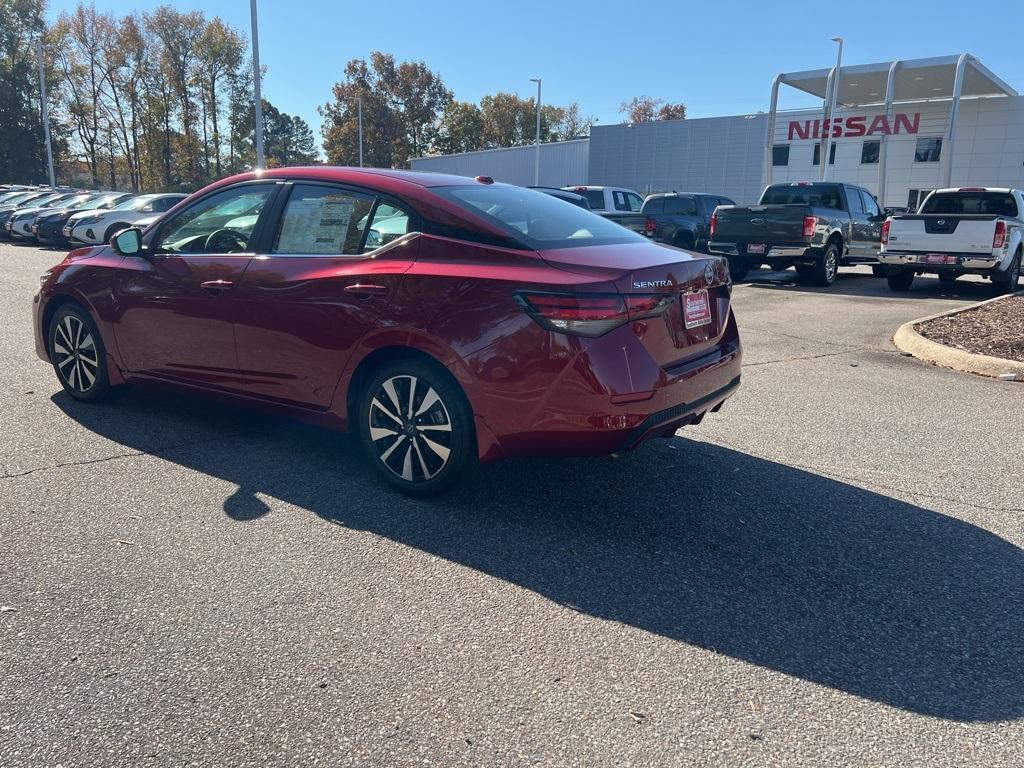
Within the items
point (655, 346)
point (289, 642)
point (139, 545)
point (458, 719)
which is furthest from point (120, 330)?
point (458, 719)

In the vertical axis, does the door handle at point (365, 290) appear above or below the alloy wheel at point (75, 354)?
above

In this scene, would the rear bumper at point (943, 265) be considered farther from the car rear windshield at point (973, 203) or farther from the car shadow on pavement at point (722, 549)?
the car shadow on pavement at point (722, 549)

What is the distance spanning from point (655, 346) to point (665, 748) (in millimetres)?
1865

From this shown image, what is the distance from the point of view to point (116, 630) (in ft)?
9.70

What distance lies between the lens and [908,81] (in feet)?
98.3

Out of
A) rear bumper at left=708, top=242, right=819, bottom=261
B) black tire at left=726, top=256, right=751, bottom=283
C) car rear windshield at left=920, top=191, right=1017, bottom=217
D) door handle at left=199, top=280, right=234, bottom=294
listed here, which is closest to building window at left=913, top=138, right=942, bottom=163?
car rear windshield at left=920, top=191, right=1017, bottom=217

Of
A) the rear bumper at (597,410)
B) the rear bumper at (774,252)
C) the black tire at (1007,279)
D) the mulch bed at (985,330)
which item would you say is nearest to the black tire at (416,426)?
the rear bumper at (597,410)

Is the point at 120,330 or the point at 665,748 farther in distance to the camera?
the point at 120,330

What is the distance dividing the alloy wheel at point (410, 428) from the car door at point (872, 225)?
14.6 metres

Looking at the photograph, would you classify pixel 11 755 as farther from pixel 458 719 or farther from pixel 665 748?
pixel 665 748

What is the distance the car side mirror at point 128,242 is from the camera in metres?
5.21

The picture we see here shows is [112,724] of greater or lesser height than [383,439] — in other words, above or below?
below

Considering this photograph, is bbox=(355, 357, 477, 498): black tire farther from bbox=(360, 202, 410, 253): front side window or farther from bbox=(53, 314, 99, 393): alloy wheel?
bbox=(53, 314, 99, 393): alloy wheel

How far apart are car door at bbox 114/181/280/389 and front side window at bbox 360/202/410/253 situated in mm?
838
